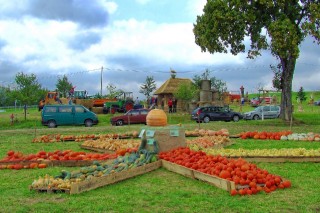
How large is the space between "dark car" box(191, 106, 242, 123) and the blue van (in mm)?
9374

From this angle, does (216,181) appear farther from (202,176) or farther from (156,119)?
(156,119)

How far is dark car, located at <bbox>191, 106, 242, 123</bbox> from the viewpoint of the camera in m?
38.8

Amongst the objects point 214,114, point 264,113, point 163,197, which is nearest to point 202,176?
point 163,197

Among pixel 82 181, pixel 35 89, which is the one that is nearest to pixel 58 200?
pixel 82 181

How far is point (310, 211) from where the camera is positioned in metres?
6.90

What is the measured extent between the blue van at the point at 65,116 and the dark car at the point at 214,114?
9374 mm

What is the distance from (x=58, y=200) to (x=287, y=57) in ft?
80.4

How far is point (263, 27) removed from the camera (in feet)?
98.3

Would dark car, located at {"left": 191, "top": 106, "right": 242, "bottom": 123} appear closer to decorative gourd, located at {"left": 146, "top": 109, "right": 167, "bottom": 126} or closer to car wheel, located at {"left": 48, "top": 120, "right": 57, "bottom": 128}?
car wheel, located at {"left": 48, "top": 120, "right": 57, "bottom": 128}

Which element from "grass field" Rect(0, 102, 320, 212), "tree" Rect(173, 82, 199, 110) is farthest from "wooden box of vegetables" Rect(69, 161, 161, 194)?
"tree" Rect(173, 82, 199, 110)

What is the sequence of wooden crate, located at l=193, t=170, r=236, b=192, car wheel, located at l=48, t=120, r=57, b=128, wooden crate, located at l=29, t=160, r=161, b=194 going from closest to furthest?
wooden crate, located at l=193, t=170, r=236, b=192, wooden crate, located at l=29, t=160, r=161, b=194, car wheel, located at l=48, t=120, r=57, b=128

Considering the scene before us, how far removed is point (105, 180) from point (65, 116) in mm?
26498

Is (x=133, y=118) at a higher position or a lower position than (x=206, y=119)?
higher

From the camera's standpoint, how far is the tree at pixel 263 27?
27656 mm
